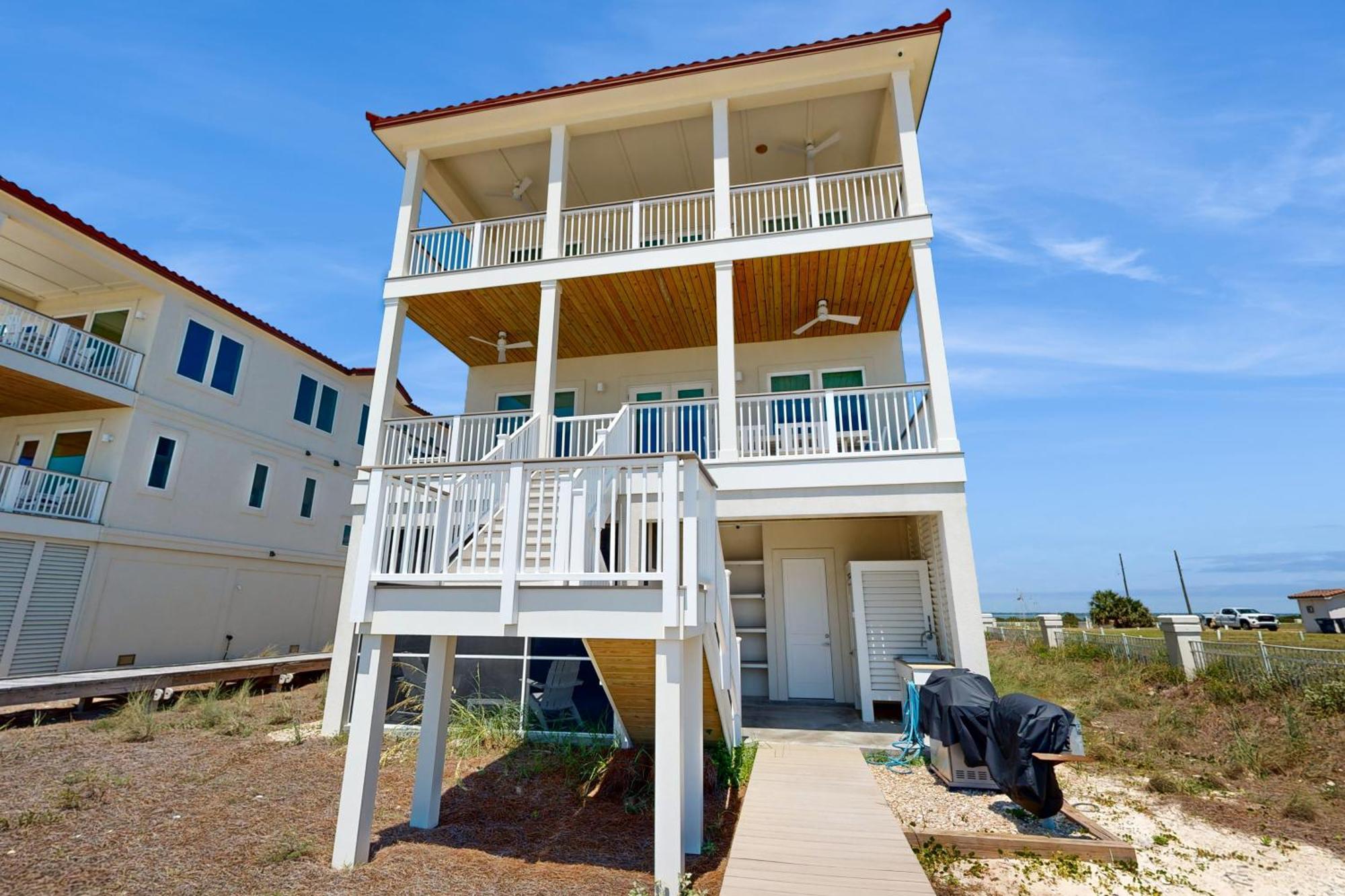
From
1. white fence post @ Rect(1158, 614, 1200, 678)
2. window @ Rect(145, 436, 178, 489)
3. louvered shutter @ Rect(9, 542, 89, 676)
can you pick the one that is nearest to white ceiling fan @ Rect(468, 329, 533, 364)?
window @ Rect(145, 436, 178, 489)

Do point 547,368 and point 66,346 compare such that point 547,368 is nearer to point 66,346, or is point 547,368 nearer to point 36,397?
point 66,346

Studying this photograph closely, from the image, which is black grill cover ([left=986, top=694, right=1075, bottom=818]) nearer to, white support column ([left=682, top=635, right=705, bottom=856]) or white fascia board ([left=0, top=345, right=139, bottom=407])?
white support column ([left=682, top=635, right=705, bottom=856])

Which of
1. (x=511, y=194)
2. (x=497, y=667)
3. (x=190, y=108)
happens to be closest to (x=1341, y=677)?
(x=497, y=667)

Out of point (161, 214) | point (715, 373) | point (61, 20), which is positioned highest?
point (61, 20)

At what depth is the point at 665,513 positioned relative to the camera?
467 centimetres

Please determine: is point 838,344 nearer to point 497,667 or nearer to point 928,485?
point 928,485

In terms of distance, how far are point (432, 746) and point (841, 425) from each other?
22.5ft

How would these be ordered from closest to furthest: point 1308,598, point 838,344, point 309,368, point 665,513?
point 665,513, point 838,344, point 309,368, point 1308,598

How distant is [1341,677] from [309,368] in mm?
22762

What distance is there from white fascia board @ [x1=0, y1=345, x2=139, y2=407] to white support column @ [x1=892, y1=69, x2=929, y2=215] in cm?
1629

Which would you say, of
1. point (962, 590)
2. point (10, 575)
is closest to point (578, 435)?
point (962, 590)

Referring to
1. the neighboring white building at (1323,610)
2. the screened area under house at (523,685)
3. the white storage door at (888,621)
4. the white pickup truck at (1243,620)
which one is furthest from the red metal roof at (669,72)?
the white pickup truck at (1243,620)

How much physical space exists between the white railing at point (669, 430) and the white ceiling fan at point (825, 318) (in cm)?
251

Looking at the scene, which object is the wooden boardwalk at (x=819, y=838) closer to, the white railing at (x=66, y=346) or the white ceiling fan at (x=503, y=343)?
the white ceiling fan at (x=503, y=343)
